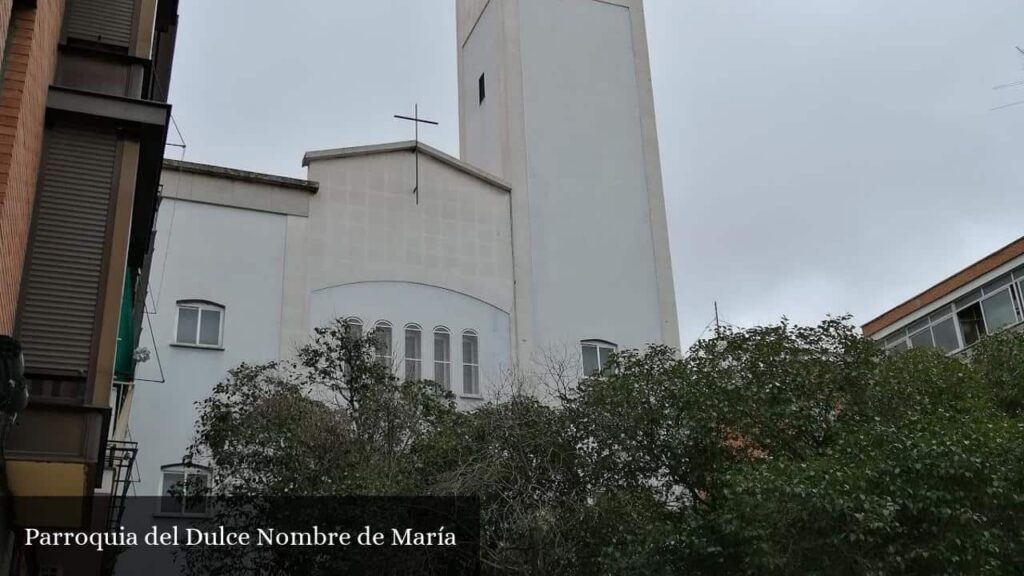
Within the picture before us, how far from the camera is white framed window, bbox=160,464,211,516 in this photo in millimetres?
17344

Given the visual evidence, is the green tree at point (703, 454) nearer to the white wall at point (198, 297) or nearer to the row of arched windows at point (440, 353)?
the white wall at point (198, 297)

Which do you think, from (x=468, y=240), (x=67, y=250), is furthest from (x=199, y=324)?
(x=67, y=250)

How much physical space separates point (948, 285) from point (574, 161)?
12.3 metres

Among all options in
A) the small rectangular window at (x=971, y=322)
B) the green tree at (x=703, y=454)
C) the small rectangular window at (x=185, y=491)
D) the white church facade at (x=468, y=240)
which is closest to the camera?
the green tree at (x=703, y=454)

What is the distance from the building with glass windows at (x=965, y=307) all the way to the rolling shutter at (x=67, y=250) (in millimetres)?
21677

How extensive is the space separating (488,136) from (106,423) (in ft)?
61.3

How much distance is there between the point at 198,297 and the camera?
21875 mm

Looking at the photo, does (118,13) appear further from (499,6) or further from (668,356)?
(499,6)

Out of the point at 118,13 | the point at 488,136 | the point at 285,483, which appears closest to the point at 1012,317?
the point at 488,136

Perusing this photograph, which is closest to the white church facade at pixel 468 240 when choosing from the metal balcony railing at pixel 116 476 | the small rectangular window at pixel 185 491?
the small rectangular window at pixel 185 491

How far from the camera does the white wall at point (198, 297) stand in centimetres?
2039

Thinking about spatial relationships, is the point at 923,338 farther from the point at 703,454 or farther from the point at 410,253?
the point at 703,454

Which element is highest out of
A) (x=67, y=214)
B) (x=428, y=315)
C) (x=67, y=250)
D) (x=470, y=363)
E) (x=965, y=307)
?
(x=965, y=307)

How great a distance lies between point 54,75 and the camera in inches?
474
